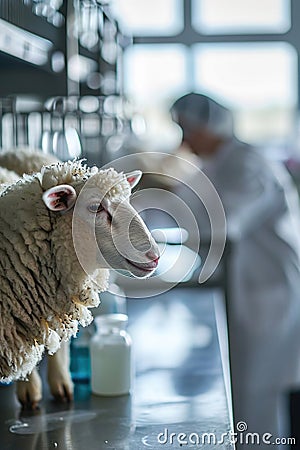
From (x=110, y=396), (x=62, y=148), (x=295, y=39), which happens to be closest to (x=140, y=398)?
(x=110, y=396)

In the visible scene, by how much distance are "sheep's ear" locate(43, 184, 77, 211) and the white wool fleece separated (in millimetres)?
14

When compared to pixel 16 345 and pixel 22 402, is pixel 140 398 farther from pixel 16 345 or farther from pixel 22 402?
pixel 16 345

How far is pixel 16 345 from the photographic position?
955mm

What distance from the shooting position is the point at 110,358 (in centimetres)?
124

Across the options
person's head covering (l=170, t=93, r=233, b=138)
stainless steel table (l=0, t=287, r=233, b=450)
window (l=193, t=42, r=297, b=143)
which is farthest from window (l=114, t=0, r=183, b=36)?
stainless steel table (l=0, t=287, r=233, b=450)

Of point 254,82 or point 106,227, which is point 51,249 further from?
point 254,82

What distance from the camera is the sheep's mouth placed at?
0.91 m

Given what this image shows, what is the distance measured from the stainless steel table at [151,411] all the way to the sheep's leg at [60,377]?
0.06 ft

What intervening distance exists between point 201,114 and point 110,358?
1.56m

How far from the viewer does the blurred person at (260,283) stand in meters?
2.59

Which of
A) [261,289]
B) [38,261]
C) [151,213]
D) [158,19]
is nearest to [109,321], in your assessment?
[38,261]

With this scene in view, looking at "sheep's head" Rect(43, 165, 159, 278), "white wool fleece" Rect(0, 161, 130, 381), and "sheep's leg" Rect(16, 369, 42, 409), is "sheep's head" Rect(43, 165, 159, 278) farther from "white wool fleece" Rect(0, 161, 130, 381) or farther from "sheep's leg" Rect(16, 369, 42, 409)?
"sheep's leg" Rect(16, 369, 42, 409)

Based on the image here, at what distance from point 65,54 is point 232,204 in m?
0.96

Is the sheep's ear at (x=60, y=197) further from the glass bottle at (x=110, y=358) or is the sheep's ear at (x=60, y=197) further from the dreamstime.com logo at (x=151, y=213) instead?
the glass bottle at (x=110, y=358)
